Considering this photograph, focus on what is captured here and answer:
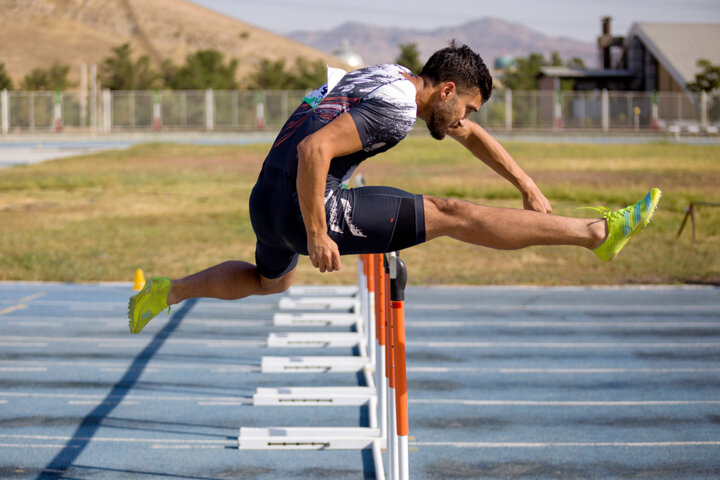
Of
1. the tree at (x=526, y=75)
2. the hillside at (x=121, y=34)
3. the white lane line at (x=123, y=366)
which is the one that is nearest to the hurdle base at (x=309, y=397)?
the white lane line at (x=123, y=366)

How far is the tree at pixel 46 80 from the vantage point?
50.6 m

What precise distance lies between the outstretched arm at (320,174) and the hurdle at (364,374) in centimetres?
32

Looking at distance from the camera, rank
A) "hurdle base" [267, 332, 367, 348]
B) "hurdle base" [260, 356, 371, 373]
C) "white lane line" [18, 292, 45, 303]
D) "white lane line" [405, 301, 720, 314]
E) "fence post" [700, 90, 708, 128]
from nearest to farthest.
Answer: "hurdle base" [260, 356, 371, 373] → "hurdle base" [267, 332, 367, 348] → "white lane line" [405, 301, 720, 314] → "white lane line" [18, 292, 45, 303] → "fence post" [700, 90, 708, 128]

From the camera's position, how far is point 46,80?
51.6 metres

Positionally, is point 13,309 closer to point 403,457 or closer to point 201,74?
point 403,457

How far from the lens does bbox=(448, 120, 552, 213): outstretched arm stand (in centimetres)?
369

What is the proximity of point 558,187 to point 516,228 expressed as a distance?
48.4 ft

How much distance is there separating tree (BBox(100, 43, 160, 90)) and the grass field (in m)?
22.8

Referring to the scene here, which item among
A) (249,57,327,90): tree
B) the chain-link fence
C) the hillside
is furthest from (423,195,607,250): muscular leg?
the hillside

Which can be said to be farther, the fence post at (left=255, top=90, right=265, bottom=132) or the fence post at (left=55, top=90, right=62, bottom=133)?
the fence post at (left=255, top=90, right=265, bottom=132)

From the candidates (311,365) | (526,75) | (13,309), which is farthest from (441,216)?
(526,75)

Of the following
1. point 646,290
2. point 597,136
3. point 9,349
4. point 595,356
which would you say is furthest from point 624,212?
point 597,136

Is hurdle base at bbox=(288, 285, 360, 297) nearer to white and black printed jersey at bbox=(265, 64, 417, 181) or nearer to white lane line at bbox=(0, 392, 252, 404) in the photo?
white lane line at bbox=(0, 392, 252, 404)

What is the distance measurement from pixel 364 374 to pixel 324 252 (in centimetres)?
302
